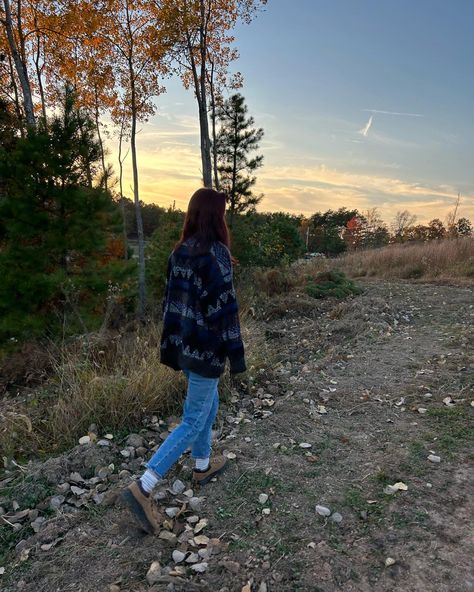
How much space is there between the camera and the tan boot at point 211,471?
2404 mm

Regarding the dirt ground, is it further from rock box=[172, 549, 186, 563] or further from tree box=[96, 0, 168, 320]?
tree box=[96, 0, 168, 320]

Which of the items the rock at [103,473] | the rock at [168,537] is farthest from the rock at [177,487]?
the rock at [103,473]

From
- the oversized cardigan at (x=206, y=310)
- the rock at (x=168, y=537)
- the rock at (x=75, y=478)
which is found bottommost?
the rock at (x=75, y=478)

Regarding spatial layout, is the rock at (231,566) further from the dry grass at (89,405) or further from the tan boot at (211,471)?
the dry grass at (89,405)

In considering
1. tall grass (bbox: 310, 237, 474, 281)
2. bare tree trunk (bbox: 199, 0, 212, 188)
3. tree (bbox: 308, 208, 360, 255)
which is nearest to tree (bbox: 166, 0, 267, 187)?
bare tree trunk (bbox: 199, 0, 212, 188)

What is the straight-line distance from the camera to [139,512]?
198 centimetres

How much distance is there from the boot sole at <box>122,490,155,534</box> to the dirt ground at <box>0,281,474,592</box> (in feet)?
0.20

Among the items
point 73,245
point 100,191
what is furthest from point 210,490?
point 100,191

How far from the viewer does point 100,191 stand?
6.13m

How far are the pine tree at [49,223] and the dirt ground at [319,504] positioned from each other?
11.8 feet

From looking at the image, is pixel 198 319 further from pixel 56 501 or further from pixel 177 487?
pixel 56 501

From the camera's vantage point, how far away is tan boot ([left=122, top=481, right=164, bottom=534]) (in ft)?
6.48

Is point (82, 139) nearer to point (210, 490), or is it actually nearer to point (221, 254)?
point (221, 254)

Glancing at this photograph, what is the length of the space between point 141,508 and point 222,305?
3.70 feet
